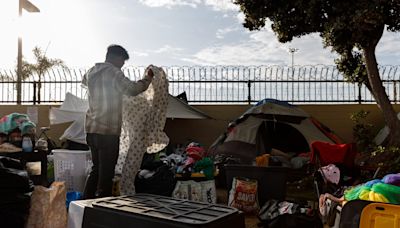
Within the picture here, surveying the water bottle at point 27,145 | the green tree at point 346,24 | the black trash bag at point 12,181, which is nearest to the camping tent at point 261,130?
the green tree at point 346,24

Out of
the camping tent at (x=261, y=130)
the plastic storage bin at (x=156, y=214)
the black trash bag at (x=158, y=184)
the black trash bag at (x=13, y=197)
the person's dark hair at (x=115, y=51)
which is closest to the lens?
the plastic storage bin at (x=156, y=214)

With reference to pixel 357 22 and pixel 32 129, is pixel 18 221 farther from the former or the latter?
pixel 357 22

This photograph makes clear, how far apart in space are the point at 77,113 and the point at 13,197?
17.0ft

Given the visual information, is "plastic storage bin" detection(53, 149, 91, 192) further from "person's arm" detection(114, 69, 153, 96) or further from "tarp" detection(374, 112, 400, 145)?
"tarp" detection(374, 112, 400, 145)

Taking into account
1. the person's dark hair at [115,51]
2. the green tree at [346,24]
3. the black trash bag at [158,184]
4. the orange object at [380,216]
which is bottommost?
the black trash bag at [158,184]

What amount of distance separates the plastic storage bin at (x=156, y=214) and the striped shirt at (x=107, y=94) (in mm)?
1593

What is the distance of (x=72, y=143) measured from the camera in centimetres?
745

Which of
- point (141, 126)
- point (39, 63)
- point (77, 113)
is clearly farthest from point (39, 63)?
point (141, 126)

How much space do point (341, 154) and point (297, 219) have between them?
5.72ft

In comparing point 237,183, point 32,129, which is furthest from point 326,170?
point 32,129

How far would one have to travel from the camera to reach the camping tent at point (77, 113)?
739 centimetres

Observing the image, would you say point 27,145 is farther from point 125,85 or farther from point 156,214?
point 156,214

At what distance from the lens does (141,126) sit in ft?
14.1

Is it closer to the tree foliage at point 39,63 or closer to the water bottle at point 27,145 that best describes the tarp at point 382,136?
the water bottle at point 27,145
